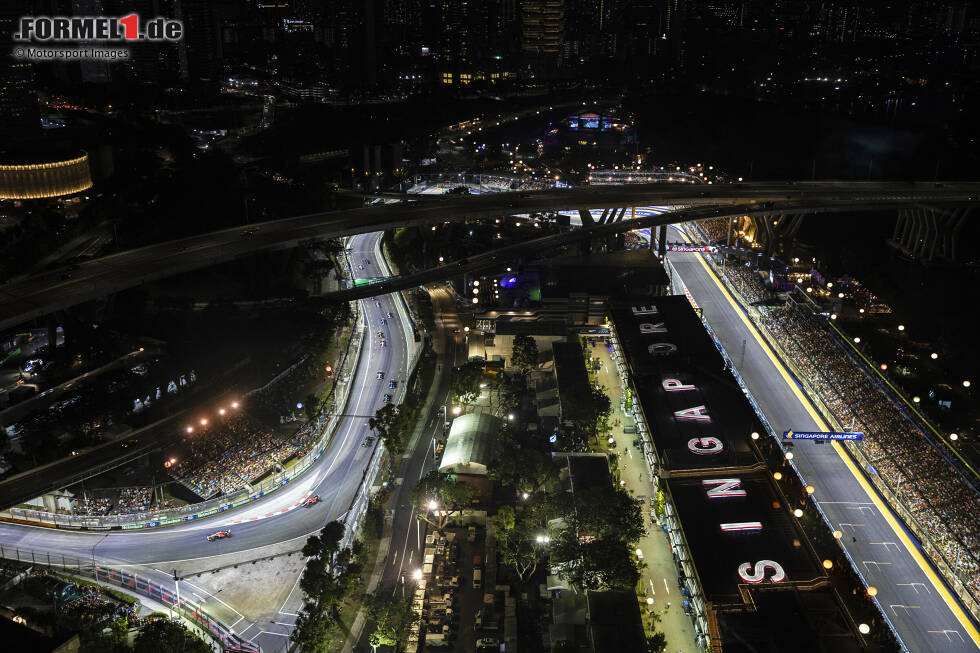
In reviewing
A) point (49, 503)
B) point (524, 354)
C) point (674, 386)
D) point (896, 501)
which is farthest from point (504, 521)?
point (49, 503)

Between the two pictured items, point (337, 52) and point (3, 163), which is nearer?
point (3, 163)

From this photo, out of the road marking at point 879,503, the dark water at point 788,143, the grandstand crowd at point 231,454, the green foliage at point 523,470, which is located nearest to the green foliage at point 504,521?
the green foliage at point 523,470

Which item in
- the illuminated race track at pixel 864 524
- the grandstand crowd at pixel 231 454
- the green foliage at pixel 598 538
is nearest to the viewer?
the illuminated race track at pixel 864 524

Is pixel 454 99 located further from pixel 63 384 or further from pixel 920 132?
pixel 63 384

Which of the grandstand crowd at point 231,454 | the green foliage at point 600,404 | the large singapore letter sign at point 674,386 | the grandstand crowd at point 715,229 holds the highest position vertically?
the grandstand crowd at point 715,229

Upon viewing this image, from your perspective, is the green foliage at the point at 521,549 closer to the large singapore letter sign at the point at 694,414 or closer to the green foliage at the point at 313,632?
the green foliage at the point at 313,632

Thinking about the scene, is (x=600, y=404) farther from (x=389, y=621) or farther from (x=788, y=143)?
(x=788, y=143)

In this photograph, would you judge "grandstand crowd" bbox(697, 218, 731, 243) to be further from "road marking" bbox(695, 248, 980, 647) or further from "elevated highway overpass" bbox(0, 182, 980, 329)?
"road marking" bbox(695, 248, 980, 647)

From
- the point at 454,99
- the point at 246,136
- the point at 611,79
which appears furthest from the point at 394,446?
the point at 611,79
